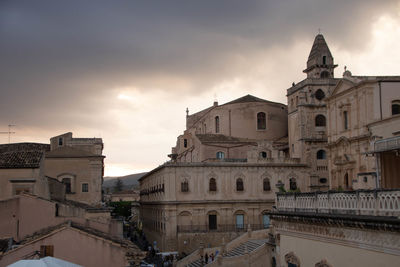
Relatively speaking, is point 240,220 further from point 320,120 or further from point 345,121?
point 345,121

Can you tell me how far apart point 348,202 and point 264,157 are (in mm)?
40103

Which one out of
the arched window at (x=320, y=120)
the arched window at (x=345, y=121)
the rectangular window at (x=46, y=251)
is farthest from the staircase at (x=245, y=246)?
the arched window at (x=320, y=120)

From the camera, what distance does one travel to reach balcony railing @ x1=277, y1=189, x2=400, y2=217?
11.9 meters

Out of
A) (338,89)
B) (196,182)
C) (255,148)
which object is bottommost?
(196,182)

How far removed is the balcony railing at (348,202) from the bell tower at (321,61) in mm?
39291

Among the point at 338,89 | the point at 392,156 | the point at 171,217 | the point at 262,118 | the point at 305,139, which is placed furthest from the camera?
the point at 262,118

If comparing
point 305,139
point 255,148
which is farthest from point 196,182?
point 305,139

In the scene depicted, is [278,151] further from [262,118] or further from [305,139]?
[262,118]

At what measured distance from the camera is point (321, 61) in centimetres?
5534

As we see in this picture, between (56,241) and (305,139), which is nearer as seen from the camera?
(56,241)

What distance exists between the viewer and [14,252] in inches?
779

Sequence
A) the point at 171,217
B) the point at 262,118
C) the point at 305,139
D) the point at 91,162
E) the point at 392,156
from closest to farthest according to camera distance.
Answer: the point at 392,156 → the point at 91,162 → the point at 171,217 → the point at 305,139 → the point at 262,118

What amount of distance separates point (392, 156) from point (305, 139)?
34.0 m

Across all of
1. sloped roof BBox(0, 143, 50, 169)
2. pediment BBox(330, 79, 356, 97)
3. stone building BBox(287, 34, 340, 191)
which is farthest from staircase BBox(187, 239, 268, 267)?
stone building BBox(287, 34, 340, 191)
